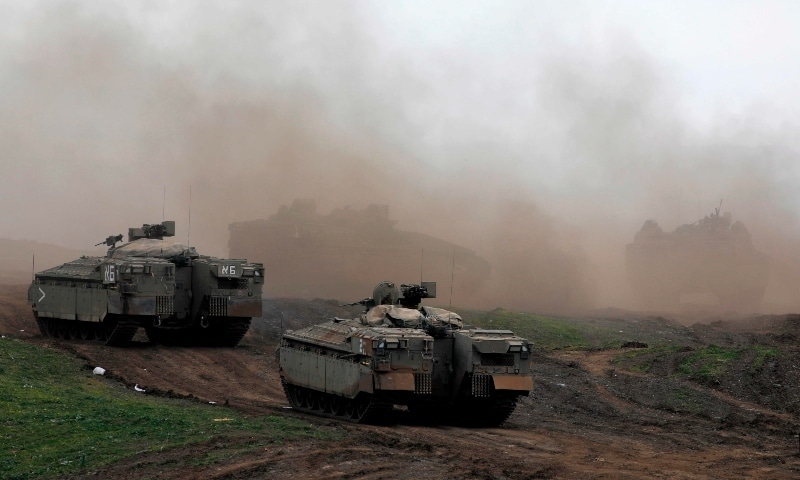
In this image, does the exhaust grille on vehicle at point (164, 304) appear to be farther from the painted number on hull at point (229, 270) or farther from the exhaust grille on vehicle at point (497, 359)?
the exhaust grille on vehicle at point (497, 359)

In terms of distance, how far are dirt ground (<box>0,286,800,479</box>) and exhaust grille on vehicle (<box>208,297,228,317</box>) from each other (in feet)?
3.14

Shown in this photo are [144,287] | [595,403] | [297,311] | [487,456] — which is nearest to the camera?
[487,456]

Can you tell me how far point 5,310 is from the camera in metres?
34.1

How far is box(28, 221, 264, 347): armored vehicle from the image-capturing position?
92.9ft

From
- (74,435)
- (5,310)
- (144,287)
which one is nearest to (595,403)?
(74,435)

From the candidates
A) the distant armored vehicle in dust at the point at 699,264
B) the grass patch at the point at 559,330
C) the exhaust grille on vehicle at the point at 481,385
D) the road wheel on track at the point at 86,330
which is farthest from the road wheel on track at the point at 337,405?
the distant armored vehicle in dust at the point at 699,264

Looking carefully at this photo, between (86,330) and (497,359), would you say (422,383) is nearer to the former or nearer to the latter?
(497,359)

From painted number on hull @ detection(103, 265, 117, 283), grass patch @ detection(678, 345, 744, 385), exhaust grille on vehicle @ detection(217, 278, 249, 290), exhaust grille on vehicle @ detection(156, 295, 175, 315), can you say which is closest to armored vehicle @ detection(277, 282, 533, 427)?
grass patch @ detection(678, 345, 744, 385)

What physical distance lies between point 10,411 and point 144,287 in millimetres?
11171

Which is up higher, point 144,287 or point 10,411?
point 144,287

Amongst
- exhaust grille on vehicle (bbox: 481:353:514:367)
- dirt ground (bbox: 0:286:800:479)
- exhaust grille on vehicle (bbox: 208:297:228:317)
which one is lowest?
dirt ground (bbox: 0:286:800:479)

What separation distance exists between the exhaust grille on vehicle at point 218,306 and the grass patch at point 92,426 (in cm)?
795

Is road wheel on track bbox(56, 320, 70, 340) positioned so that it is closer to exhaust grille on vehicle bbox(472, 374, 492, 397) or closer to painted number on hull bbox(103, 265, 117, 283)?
painted number on hull bbox(103, 265, 117, 283)

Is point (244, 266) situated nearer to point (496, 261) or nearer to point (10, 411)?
point (10, 411)
